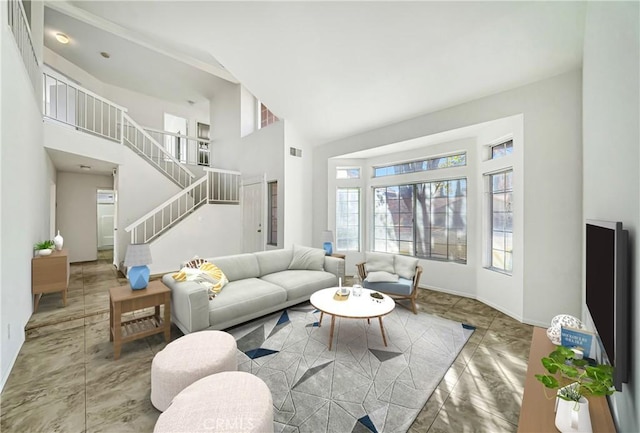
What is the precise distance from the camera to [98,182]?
7.09 m

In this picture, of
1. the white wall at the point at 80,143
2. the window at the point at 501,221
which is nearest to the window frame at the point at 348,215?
the window at the point at 501,221

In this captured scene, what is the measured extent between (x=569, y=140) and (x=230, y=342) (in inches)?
169

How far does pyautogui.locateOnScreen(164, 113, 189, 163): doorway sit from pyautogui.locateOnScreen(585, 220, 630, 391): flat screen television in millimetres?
9584

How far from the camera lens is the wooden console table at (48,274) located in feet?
10.8

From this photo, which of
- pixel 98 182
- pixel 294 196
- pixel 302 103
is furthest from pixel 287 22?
pixel 98 182

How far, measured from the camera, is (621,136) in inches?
48.3

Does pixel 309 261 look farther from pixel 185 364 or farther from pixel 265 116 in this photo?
pixel 265 116

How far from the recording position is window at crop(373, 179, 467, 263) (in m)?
4.51

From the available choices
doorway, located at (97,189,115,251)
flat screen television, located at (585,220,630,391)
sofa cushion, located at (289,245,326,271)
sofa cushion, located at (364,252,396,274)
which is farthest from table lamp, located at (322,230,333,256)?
doorway, located at (97,189,115,251)

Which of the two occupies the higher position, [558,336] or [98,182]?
[98,182]

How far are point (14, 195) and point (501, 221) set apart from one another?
6.07m

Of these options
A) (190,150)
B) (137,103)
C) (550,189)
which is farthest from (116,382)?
(137,103)

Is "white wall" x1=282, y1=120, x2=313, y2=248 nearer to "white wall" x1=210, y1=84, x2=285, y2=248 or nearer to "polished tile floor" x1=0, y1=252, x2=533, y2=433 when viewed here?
"white wall" x1=210, y1=84, x2=285, y2=248

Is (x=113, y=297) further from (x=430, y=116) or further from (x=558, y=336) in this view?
(x=430, y=116)
